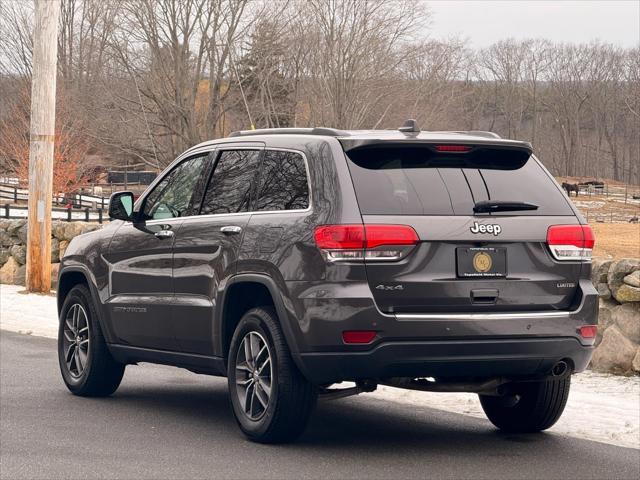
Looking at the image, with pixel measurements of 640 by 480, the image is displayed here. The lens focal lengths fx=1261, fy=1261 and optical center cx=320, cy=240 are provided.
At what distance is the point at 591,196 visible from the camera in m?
92.9

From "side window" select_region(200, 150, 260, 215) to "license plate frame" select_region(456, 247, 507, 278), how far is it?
1.55 meters

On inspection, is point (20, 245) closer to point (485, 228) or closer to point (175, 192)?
point (175, 192)

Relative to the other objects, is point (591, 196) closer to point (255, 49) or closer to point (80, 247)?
point (255, 49)

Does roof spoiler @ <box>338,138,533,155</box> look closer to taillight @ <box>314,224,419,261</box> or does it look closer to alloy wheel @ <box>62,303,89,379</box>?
taillight @ <box>314,224,419,261</box>

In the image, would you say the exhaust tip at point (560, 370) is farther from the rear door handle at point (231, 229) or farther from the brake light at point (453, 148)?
the rear door handle at point (231, 229)

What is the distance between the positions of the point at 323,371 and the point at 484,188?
143cm

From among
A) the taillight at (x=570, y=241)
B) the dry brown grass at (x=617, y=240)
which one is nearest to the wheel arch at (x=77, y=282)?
the taillight at (x=570, y=241)

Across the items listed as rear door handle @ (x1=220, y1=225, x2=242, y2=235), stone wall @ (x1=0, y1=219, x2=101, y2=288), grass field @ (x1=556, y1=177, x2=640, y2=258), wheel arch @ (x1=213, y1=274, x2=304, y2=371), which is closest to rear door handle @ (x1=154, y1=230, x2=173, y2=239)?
rear door handle @ (x1=220, y1=225, x2=242, y2=235)

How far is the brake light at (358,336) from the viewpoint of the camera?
22.4 feet

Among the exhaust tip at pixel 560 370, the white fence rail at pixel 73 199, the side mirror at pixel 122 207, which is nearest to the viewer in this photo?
the exhaust tip at pixel 560 370

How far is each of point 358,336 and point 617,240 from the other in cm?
4711

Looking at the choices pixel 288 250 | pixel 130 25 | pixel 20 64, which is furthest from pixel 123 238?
pixel 20 64

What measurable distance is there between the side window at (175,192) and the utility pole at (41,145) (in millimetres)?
11260

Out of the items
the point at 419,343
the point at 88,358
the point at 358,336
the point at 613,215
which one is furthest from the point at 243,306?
the point at 613,215
